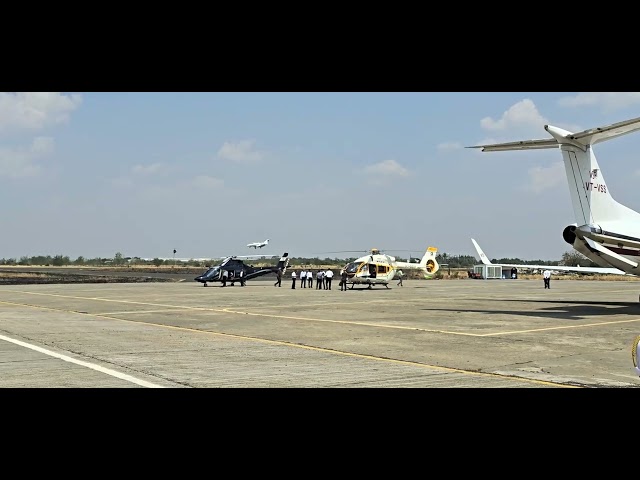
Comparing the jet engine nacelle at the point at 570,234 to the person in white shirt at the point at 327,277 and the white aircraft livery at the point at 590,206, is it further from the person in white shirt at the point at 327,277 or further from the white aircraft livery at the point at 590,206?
the person in white shirt at the point at 327,277

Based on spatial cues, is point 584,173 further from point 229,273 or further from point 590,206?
point 229,273

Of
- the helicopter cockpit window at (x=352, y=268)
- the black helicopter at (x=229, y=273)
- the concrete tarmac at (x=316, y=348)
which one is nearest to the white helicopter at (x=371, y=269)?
the helicopter cockpit window at (x=352, y=268)

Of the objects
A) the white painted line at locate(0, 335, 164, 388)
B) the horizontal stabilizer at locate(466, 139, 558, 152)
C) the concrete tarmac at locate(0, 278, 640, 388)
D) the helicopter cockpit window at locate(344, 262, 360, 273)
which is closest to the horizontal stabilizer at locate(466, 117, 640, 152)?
the horizontal stabilizer at locate(466, 139, 558, 152)

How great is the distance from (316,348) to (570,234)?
12.2 metres

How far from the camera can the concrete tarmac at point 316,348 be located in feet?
33.9

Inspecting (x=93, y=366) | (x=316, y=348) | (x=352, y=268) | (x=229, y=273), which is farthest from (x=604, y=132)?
(x=229, y=273)

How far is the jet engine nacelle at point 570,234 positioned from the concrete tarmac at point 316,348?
283 cm

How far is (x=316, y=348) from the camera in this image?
574 inches

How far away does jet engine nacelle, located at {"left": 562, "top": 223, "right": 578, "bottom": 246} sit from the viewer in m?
22.2

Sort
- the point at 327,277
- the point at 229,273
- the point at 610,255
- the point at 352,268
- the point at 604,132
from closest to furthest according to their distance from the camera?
the point at 604,132, the point at 610,255, the point at 352,268, the point at 327,277, the point at 229,273

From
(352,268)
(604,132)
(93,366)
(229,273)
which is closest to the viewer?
(93,366)
